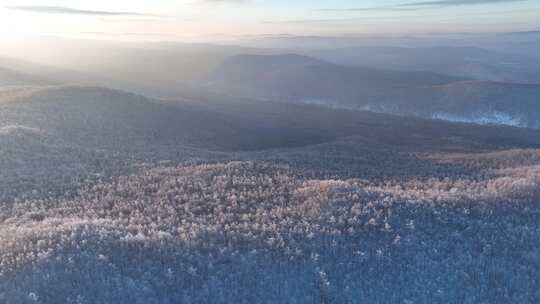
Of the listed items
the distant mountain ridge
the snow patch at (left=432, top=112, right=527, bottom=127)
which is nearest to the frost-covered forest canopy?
the snow patch at (left=432, top=112, right=527, bottom=127)

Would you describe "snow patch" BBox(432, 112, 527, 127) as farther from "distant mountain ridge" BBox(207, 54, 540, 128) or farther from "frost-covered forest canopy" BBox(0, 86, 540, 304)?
"frost-covered forest canopy" BBox(0, 86, 540, 304)

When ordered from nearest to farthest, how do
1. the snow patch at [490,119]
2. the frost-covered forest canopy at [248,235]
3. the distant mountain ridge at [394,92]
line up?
the frost-covered forest canopy at [248,235] → the snow patch at [490,119] → the distant mountain ridge at [394,92]

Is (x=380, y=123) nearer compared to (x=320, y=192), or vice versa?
(x=320, y=192)

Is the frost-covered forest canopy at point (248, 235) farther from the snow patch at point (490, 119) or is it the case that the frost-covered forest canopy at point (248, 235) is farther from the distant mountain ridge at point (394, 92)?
the distant mountain ridge at point (394, 92)

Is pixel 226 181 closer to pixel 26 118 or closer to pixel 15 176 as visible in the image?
pixel 15 176

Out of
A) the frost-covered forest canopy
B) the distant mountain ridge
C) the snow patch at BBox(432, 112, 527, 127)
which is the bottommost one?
the snow patch at BBox(432, 112, 527, 127)

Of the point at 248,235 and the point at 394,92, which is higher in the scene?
the point at 248,235

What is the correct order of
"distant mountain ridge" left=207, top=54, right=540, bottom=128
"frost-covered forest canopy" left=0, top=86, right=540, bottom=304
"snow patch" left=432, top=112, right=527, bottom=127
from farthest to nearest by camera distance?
"distant mountain ridge" left=207, top=54, right=540, bottom=128
"snow patch" left=432, top=112, right=527, bottom=127
"frost-covered forest canopy" left=0, top=86, right=540, bottom=304

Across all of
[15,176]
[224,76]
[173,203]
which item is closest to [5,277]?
[173,203]

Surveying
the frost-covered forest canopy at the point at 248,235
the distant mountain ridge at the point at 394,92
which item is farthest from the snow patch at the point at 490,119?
the frost-covered forest canopy at the point at 248,235

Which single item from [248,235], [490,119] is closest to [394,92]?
[490,119]

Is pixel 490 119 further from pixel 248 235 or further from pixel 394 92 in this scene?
pixel 248 235
